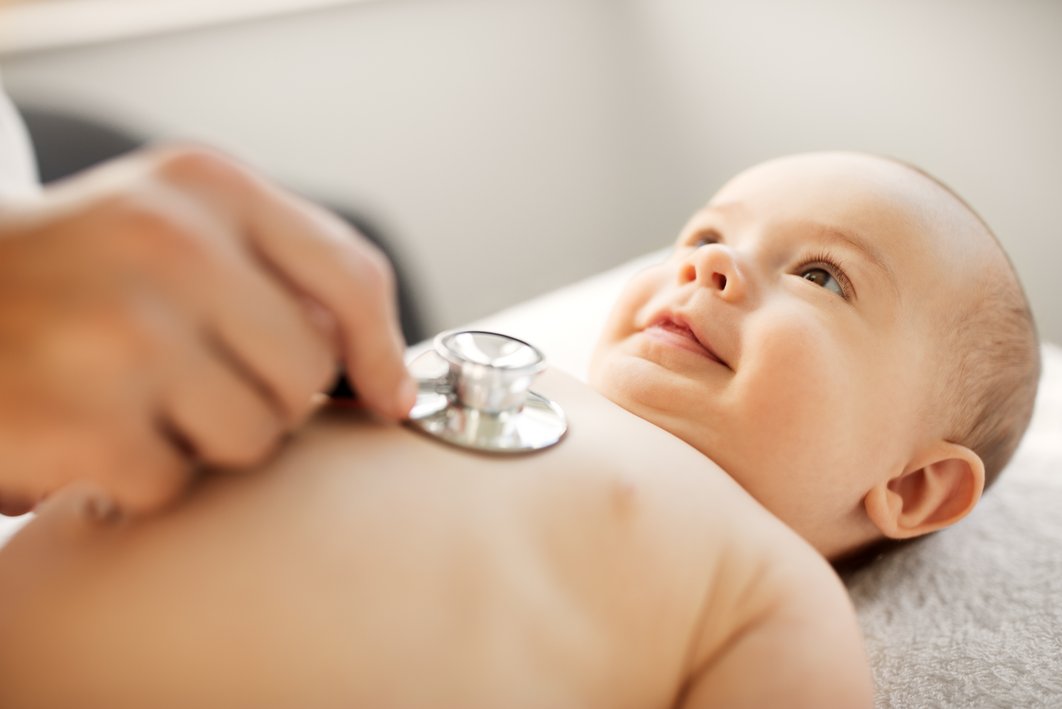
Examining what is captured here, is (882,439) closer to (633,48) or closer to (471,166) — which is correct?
(471,166)

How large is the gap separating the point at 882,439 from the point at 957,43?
3.24 ft

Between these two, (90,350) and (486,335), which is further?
(486,335)

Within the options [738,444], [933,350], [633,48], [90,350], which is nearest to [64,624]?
[90,350]

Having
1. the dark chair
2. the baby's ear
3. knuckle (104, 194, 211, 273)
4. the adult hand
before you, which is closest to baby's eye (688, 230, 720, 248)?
the baby's ear

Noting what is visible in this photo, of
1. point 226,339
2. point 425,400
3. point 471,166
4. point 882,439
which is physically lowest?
point 471,166

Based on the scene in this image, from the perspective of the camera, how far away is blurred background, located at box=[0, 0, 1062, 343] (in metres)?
1.61

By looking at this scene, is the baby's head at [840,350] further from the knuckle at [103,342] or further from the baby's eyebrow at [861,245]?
the knuckle at [103,342]

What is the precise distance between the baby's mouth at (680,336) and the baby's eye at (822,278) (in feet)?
0.43

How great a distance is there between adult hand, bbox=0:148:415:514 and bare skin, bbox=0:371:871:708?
72 mm

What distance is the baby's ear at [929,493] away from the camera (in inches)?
38.7

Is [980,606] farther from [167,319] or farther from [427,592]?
[167,319]

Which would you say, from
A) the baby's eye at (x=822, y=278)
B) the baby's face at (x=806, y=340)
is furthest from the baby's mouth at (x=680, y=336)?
the baby's eye at (x=822, y=278)

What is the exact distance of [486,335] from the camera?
742 millimetres

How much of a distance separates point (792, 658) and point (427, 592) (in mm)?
263
